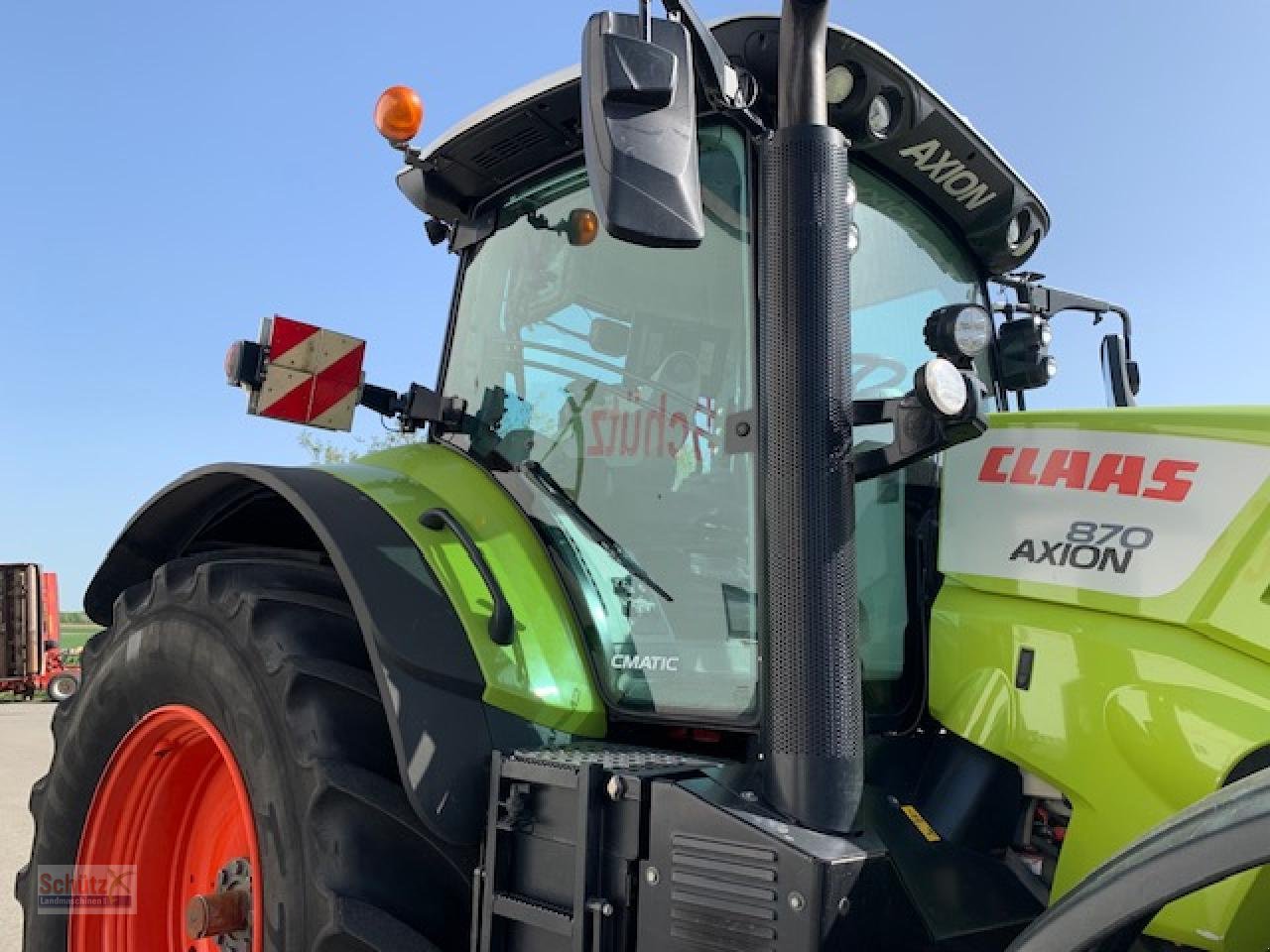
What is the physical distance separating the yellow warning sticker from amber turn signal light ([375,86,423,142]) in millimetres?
1749

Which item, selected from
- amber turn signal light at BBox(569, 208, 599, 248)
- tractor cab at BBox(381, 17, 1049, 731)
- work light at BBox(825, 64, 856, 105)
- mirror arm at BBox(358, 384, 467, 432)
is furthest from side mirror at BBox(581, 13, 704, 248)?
mirror arm at BBox(358, 384, 467, 432)

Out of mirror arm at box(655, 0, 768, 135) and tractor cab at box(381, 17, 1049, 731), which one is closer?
mirror arm at box(655, 0, 768, 135)

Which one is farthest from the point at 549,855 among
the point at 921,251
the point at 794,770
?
the point at 921,251

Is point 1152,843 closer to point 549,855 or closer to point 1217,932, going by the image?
point 1217,932

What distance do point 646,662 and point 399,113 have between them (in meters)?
1.33

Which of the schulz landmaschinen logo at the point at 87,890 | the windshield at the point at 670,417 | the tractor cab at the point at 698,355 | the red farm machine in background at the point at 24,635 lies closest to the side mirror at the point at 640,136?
the tractor cab at the point at 698,355

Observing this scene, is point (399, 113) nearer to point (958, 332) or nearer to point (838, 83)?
point (838, 83)

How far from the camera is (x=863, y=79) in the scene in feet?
7.40

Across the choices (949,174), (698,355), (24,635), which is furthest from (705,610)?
(24,635)

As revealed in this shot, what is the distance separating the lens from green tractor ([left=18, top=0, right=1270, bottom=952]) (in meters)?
1.75

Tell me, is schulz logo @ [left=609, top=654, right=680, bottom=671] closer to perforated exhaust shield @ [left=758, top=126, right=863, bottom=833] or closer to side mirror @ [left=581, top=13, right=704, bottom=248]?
perforated exhaust shield @ [left=758, top=126, right=863, bottom=833]

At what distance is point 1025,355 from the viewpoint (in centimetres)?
305

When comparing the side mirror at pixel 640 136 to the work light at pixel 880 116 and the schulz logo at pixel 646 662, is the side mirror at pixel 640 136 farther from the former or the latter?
the schulz logo at pixel 646 662

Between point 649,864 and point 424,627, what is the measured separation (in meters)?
0.63
